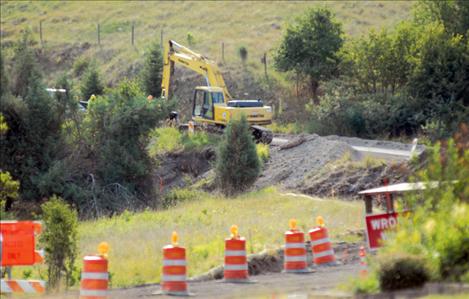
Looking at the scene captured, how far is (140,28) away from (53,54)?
8228mm

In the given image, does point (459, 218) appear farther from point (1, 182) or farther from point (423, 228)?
point (1, 182)

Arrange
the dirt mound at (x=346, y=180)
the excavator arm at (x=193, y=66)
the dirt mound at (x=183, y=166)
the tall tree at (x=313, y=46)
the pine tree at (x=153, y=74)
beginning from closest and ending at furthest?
the dirt mound at (x=346, y=180) → the dirt mound at (x=183, y=166) → the excavator arm at (x=193, y=66) → the tall tree at (x=313, y=46) → the pine tree at (x=153, y=74)

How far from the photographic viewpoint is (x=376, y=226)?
750 inches

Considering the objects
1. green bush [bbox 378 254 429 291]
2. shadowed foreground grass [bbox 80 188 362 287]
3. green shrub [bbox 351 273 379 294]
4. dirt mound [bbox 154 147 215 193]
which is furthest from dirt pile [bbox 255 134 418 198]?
green bush [bbox 378 254 429 291]

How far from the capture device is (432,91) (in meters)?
49.8

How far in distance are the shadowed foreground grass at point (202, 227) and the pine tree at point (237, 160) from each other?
3.26 m

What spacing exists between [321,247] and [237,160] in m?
18.1

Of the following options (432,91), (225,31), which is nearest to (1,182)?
(432,91)

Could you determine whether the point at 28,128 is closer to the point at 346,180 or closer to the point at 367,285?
the point at 346,180

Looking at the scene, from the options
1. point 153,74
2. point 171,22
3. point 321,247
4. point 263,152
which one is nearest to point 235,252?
point 321,247

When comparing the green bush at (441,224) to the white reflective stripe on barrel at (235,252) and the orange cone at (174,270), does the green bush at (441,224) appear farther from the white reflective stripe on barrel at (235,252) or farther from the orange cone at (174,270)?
the orange cone at (174,270)

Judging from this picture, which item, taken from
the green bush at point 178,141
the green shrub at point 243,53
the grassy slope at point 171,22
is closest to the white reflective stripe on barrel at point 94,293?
the green bush at point 178,141

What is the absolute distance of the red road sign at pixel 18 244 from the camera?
60.2 ft

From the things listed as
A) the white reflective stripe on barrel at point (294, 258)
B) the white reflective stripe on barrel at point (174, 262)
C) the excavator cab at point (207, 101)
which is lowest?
the white reflective stripe on barrel at point (294, 258)
